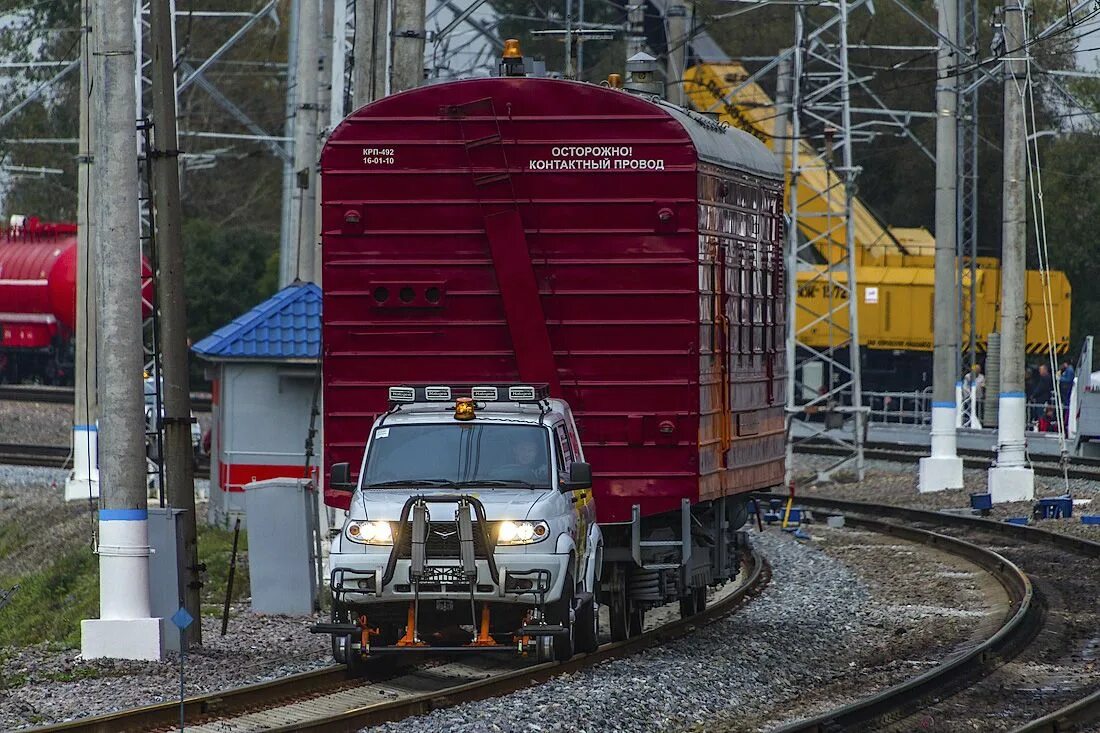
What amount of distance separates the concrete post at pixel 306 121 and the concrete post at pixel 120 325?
11.8m

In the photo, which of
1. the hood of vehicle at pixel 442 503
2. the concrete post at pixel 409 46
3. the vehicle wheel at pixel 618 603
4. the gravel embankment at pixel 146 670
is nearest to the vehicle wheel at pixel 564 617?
the hood of vehicle at pixel 442 503

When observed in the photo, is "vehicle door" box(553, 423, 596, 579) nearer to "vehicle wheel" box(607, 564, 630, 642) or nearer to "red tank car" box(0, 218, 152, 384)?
"vehicle wheel" box(607, 564, 630, 642)

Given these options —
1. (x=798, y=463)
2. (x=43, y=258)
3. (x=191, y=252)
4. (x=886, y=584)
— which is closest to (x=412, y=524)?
(x=886, y=584)

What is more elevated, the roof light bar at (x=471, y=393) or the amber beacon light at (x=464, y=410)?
the roof light bar at (x=471, y=393)

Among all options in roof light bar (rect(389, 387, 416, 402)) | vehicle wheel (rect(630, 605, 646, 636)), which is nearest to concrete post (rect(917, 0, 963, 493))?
vehicle wheel (rect(630, 605, 646, 636))

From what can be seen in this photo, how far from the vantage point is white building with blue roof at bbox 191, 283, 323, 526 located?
27344 millimetres

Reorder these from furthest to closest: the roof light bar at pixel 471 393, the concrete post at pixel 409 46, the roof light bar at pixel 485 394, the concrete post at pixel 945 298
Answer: the concrete post at pixel 945 298 → the concrete post at pixel 409 46 → the roof light bar at pixel 485 394 → the roof light bar at pixel 471 393

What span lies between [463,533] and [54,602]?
11.2m

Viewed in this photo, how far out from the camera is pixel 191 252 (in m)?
65.0

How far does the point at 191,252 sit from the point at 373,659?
169ft

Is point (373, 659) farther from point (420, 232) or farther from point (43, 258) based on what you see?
point (43, 258)

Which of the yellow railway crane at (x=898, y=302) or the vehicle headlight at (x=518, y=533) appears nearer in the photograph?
the vehicle headlight at (x=518, y=533)

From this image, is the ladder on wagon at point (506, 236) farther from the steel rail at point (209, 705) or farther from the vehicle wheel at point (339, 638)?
the steel rail at point (209, 705)

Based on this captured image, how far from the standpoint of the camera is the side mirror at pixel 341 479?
14750mm
